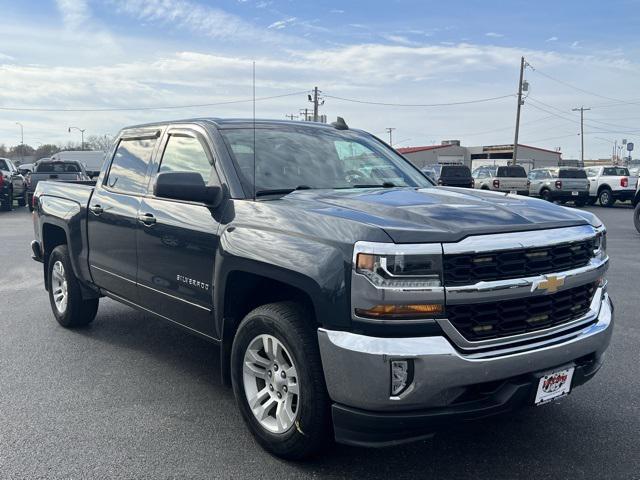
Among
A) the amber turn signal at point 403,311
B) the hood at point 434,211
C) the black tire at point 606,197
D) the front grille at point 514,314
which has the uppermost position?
the hood at point 434,211

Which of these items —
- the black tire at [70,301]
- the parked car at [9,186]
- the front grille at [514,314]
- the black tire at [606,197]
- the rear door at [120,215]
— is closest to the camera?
the front grille at [514,314]

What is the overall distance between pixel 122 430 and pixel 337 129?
2.81 metres

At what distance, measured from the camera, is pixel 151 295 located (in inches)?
183

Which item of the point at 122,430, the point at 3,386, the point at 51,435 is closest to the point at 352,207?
the point at 122,430

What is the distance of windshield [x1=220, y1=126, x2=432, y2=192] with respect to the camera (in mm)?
4148

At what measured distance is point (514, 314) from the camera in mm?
3092

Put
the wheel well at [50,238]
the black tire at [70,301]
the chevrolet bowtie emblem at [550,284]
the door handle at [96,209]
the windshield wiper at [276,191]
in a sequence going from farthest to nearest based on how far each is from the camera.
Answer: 1. the wheel well at [50,238]
2. the black tire at [70,301]
3. the door handle at [96,209]
4. the windshield wiper at [276,191]
5. the chevrolet bowtie emblem at [550,284]

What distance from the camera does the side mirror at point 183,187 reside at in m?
3.71

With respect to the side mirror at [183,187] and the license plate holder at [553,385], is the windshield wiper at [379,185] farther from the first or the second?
the license plate holder at [553,385]

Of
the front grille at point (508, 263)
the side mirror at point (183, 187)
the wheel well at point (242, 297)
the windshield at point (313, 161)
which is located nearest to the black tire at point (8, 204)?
the windshield at point (313, 161)

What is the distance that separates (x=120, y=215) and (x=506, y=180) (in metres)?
24.7

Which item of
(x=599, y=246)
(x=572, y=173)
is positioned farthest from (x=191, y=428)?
(x=572, y=173)

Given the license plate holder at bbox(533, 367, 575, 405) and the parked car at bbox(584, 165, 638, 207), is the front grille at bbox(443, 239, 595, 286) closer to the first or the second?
the license plate holder at bbox(533, 367, 575, 405)

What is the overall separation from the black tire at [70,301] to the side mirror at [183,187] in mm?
2683
